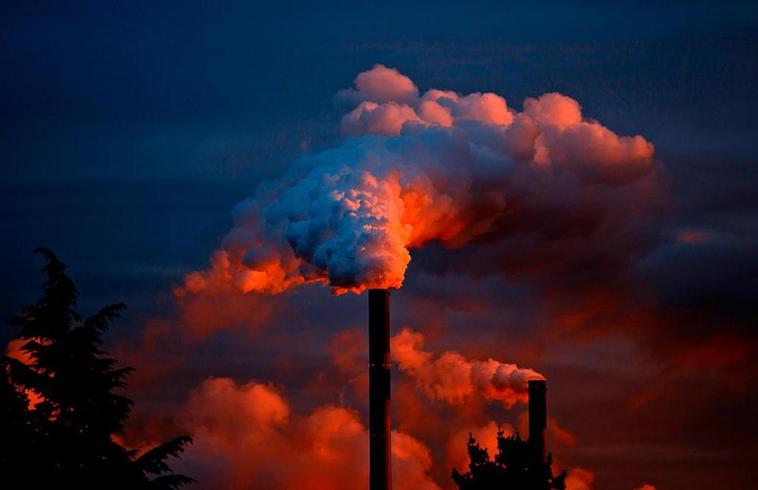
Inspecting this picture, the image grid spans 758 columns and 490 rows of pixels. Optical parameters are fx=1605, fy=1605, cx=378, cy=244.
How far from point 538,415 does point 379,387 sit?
7918 mm

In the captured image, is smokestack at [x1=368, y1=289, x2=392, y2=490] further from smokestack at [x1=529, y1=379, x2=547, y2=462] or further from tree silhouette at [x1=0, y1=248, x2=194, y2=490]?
tree silhouette at [x1=0, y1=248, x2=194, y2=490]

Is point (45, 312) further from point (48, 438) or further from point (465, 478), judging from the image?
point (465, 478)

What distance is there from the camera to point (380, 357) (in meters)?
61.5

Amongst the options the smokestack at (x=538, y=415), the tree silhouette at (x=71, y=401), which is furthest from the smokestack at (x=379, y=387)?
the tree silhouette at (x=71, y=401)

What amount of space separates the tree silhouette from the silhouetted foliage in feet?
69.9

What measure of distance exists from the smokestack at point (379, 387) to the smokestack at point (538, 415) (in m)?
6.15

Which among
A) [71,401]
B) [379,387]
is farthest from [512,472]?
[71,401]

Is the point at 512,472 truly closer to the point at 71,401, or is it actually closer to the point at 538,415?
the point at 538,415

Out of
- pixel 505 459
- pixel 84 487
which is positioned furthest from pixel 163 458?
pixel 505 459

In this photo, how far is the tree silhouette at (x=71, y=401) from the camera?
3092 centimetres

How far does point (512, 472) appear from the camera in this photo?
5188 cm

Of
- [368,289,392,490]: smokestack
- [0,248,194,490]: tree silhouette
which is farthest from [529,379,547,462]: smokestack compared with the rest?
[0,248,194,490]: tree silhouette

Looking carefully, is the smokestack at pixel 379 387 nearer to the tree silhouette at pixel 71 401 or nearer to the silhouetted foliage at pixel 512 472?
the silhouetted foliage at pixel 512 472

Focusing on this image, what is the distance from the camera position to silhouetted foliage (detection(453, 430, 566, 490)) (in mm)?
51531
